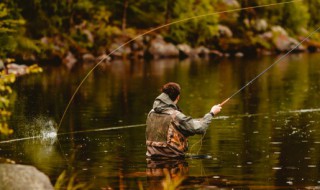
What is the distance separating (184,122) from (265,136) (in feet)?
18.0

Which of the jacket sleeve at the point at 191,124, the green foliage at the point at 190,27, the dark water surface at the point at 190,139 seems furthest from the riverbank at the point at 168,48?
the jacket sleeve at the point at 191,124

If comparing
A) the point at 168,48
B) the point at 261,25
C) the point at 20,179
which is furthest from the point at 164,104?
the point at 261,25

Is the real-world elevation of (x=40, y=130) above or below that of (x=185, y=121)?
below

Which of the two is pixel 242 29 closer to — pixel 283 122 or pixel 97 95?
pixel 97 95

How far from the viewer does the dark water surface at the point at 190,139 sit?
44.8 feet

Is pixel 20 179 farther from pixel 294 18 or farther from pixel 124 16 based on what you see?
pixel 294 18

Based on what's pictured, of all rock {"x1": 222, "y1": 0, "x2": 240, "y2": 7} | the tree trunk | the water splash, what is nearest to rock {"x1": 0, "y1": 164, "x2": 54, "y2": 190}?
the water splash

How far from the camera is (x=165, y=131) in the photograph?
563 inches

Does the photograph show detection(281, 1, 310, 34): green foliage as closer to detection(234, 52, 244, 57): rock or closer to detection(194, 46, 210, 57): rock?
detection(234, 52, 244, 57): rock

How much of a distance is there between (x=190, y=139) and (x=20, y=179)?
9.35 meters

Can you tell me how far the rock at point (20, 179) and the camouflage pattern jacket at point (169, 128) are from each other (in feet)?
14.8

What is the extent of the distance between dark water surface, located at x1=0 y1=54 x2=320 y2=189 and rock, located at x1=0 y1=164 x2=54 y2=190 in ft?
8.84

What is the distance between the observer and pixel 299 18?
95.4 metres

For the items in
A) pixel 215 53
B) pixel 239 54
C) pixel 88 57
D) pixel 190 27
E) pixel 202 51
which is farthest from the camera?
pixel 190 27
